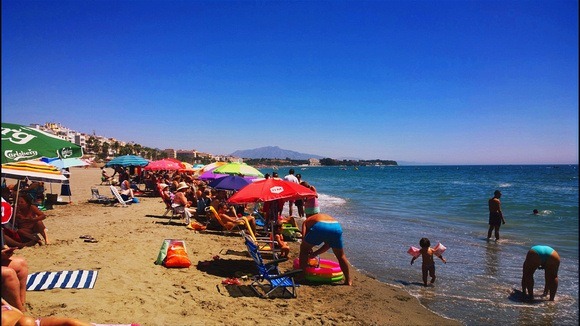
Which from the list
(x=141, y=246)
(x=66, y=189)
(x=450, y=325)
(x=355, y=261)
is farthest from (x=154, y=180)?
(x=450, y=325)

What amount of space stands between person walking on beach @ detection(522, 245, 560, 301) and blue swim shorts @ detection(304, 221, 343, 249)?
10.6ft

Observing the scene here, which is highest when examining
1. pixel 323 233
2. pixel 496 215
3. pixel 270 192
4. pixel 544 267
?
pixel 270 192

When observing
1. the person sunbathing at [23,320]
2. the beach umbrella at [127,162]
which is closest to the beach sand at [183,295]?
the person sunbathing at [23,320]

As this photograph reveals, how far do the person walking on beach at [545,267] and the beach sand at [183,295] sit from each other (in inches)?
76.0

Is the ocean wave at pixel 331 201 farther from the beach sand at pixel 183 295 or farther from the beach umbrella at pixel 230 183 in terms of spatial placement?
the beach sand at pixel 183 295

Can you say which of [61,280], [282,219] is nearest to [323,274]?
[61,280]

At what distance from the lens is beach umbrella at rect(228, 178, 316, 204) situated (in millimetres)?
6777

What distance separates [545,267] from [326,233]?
A: 145 inches

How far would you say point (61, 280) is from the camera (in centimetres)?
511

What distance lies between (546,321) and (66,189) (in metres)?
15.7

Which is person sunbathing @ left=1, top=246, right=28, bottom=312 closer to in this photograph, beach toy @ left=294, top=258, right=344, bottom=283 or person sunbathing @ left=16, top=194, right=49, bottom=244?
person sunbathing @ left=16, top=194, right=49, bottom=244

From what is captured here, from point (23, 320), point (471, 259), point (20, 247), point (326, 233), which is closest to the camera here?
point (23, 320)

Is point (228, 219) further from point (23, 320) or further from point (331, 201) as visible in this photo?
point (331, 201)

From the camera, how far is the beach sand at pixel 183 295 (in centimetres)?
451
